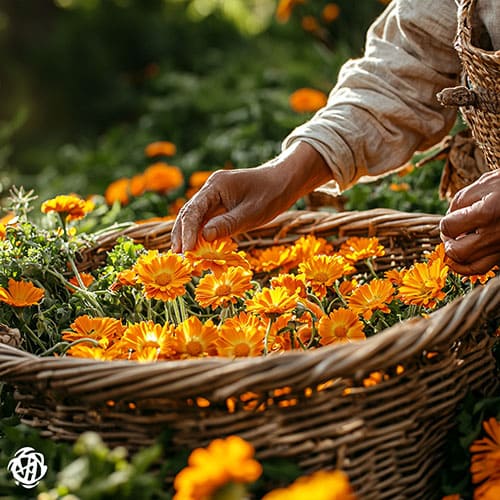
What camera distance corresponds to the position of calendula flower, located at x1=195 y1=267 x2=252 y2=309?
1.36 m

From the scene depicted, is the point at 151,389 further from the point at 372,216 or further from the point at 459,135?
the point at 459,135

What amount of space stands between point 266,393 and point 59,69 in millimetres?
4805

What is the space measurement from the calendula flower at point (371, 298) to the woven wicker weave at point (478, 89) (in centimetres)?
36

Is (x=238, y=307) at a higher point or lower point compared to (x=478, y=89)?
lower

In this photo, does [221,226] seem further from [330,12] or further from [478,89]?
[330,12]

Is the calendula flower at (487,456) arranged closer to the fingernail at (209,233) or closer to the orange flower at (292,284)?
the orange flower at (292,284)

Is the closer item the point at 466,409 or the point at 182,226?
the point at 466,409

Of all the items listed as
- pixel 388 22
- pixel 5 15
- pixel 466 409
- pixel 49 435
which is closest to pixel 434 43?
pixel 388 22

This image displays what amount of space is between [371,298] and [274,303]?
22 cm

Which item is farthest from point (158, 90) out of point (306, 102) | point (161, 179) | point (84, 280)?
point (84, 280)

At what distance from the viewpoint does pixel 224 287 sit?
4.47 ft

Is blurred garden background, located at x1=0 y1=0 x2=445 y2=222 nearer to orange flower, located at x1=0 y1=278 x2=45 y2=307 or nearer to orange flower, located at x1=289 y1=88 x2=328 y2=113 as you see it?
orange flower, located at x1=289 y1=88 x2=328 y2=113

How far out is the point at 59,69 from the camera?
543 centimetres

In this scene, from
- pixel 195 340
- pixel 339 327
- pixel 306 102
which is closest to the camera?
pixel 195 340
